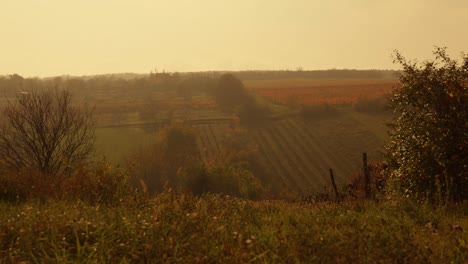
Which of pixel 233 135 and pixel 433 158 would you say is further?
pixel 233 135

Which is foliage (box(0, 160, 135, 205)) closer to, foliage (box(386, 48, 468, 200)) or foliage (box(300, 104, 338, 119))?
foliage (box(386, 48, 468, 200))

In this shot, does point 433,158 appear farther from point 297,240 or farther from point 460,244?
point 297,240

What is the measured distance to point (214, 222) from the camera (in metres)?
6.19

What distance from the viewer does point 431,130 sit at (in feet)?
43.6

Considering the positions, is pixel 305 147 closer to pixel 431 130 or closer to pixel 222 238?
pixel 431 130

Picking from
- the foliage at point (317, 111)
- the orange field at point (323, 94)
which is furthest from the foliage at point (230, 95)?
the foliage at point (317, 111)

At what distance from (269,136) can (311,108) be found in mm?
20219

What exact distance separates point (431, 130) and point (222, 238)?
10039 mm

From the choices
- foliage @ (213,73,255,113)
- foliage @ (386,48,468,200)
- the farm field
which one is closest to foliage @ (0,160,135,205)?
foliage @ (386,48,468,200)

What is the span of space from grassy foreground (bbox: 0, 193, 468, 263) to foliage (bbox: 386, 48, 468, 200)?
582cm

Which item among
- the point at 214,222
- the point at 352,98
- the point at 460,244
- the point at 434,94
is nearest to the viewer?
the point at 460,244

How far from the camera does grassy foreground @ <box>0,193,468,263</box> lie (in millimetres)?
4820

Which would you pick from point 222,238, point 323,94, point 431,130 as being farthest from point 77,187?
point 323,94

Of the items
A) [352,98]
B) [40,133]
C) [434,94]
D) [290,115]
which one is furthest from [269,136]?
[434,94]
